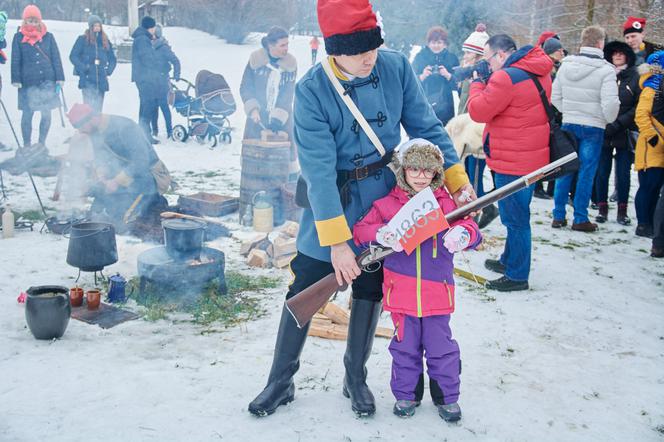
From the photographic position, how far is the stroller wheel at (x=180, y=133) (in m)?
12.6

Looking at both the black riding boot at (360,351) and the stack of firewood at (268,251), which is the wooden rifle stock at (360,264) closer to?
the black riding boot at (360,351)

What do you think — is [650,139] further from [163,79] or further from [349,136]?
[163,79]

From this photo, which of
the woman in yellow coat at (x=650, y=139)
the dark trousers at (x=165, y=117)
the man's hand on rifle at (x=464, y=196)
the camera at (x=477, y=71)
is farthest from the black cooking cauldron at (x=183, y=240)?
the dark trousers at (x=165, y=117)

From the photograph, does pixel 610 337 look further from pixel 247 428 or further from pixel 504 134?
pixel 247 428

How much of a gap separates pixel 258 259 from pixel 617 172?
497 centimetres

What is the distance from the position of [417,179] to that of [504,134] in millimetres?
2649

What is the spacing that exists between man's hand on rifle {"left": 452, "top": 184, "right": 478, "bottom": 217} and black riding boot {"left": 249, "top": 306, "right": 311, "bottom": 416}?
109 cm

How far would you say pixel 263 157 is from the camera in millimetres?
7414

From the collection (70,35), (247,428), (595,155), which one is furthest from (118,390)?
(70,35)

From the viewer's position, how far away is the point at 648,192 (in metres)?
7.28

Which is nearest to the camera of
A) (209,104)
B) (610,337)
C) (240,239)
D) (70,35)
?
(610,337)

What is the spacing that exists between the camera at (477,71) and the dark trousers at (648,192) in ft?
7.68

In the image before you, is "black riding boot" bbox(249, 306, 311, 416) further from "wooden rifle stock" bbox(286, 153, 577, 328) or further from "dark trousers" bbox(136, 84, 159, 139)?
"dark trousers" bbox(136, 84, 159, 139)

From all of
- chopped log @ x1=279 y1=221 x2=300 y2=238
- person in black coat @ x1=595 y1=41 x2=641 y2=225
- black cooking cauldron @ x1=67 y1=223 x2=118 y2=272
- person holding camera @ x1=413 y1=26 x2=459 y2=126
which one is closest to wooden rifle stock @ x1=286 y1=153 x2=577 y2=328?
black cooking cauldron @ x1=67 y1=223 x2=118 y2=272
